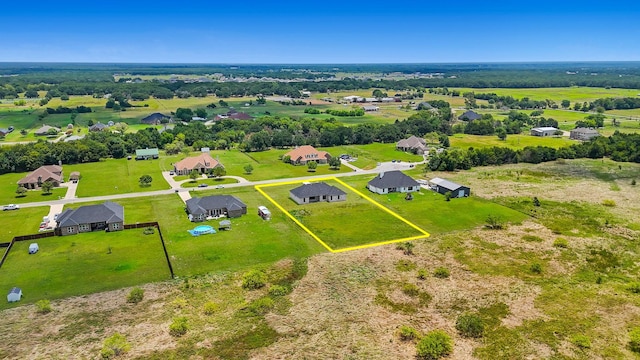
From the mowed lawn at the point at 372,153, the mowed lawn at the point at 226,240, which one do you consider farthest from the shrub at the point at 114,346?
the mowed lawn at the point at 372,153

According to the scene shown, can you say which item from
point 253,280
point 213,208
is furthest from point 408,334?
point 213,208

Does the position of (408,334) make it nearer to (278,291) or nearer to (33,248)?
(278,291)

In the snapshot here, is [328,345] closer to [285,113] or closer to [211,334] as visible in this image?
[211,334]

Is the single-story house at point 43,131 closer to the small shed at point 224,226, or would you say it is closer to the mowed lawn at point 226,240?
Result: the mowed lawn at point 226,240

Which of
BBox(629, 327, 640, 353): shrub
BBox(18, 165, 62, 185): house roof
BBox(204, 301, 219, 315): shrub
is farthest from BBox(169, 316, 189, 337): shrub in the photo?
BBox(18, 165, 62, 185): house roof

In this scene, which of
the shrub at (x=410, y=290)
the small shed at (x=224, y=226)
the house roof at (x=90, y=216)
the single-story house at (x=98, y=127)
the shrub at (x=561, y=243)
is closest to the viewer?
the shrub at (x=410, y=290)

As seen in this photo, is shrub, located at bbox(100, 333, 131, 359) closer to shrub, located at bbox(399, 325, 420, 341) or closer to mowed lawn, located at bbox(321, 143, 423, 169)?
shrub, located at bbox(399, 325, 420, 341)

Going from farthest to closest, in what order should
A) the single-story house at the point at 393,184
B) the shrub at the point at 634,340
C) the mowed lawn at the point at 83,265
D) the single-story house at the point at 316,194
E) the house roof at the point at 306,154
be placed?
the house roof at the point at 306,154, the single-story house at the point at 393,184, the single-story house at the point at 316,194, the mowed lawn at the point at 83,265, the shrub at the point at 634,340
